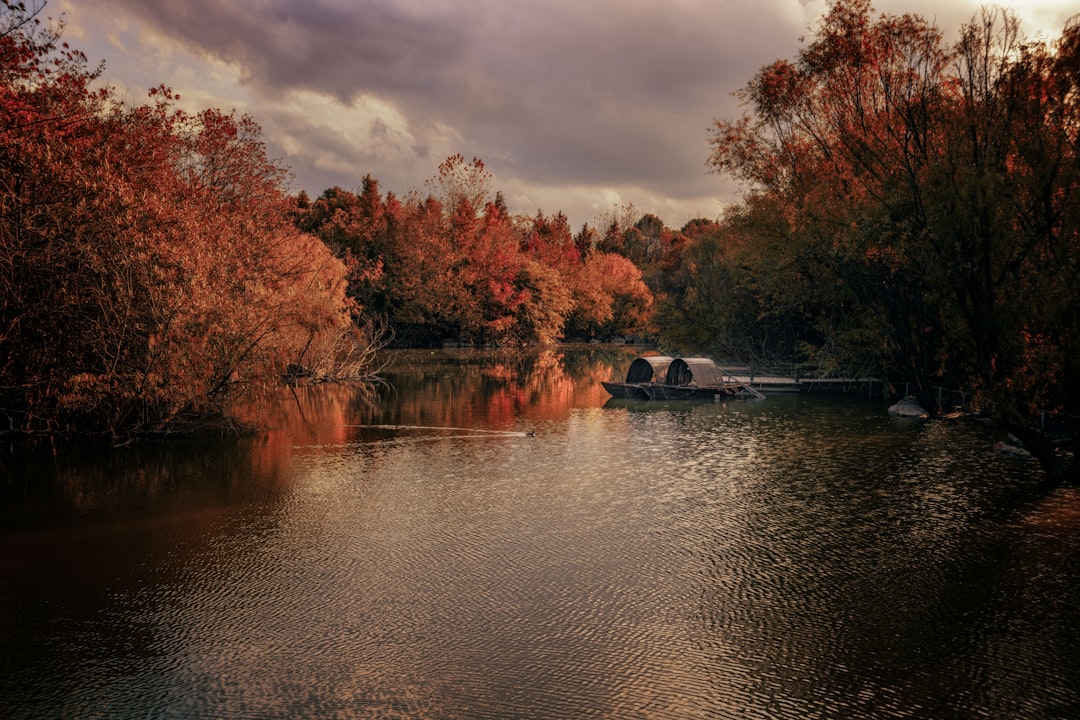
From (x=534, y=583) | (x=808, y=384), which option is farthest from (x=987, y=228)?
(x=808, y=384)

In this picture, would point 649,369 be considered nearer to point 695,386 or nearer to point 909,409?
point 695,386

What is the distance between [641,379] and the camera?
40.2 m

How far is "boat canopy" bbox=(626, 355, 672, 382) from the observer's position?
3883 cm

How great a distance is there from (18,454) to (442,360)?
43032 millimetres

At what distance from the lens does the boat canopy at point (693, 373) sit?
124 feet

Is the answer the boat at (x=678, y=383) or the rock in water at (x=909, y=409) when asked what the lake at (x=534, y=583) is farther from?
the boat at (x=678, y=383)

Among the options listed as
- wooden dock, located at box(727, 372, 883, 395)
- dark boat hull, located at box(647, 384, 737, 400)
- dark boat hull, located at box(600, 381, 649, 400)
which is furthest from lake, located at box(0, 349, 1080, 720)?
wooden dock, located at box(727, 372, 883, 395)

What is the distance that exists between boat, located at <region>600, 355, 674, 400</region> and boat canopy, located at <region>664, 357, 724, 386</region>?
433 millimetres

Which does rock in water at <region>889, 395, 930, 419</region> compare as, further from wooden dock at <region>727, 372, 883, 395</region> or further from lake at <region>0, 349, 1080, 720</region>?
wooden dock at <region>727, 372, 883, 395</region>

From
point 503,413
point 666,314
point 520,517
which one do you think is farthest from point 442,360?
point 520,517

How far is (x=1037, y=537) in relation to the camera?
14031mm

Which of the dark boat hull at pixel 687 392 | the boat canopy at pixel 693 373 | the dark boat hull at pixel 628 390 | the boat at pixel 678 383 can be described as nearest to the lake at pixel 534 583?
the dark boat hull at pixel 687 392

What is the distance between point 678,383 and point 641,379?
209 cm

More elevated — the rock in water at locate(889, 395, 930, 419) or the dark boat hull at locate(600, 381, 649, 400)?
the dark boat hull at locate(600, 381, 649, 400)
